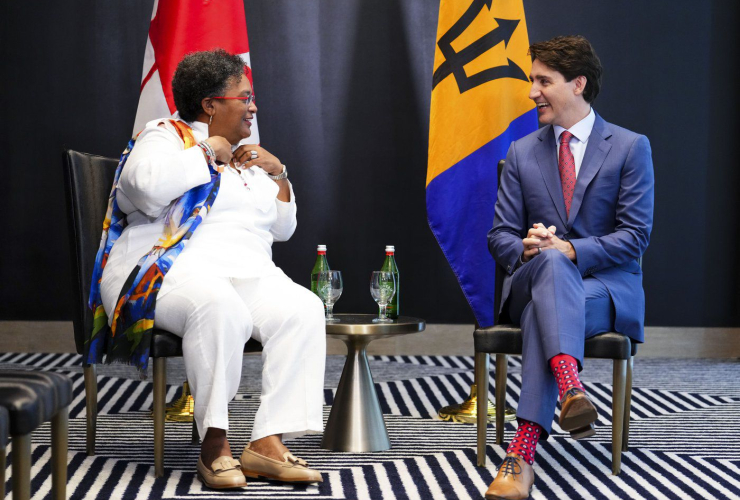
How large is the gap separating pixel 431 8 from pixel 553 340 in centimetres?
293

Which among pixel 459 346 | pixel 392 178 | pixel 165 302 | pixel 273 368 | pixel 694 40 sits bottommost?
pixel 459 346

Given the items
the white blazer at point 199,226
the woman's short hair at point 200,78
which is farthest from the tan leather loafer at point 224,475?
the woman's short hair at point 200,78

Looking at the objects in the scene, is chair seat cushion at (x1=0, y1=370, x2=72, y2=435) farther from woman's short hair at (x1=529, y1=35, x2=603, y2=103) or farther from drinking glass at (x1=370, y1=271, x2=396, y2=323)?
woman's short hair at (x1=529, y1=35, x2=603, y2=103)

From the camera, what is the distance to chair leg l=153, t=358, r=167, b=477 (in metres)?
2.19

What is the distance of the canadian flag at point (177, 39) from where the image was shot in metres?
3.50

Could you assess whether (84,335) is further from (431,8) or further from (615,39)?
(615,39)

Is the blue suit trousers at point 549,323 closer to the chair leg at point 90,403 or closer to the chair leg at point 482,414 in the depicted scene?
the chair leg at point 482,414

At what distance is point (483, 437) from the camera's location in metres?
2.34

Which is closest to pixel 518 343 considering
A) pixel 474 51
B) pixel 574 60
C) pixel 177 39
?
pixel 574 60

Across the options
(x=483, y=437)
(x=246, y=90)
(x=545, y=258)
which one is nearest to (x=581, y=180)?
(x=545, y=258)

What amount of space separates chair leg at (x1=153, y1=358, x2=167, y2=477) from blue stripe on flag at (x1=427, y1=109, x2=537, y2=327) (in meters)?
1.42

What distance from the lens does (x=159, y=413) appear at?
2.21m

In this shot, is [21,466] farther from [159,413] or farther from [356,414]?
[356,414]

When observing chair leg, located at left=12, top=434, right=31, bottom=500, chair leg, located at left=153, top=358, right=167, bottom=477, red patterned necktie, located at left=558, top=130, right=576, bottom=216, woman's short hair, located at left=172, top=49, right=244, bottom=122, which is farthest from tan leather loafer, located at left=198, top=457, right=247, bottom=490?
red patterned necktie, located at left=558, top=130, right=576, bottom=216
